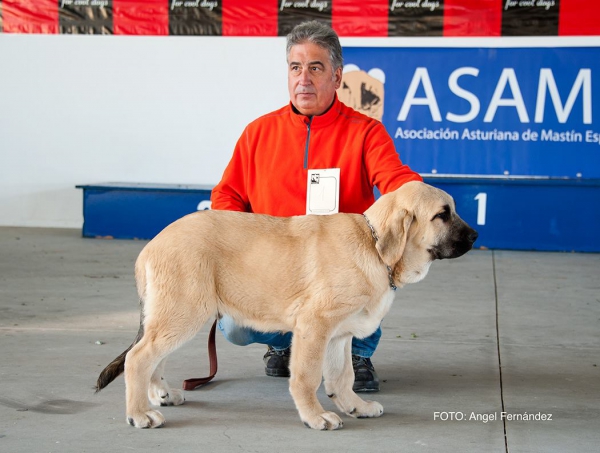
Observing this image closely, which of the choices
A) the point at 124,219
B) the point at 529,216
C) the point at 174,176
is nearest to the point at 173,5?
the point at 174,176

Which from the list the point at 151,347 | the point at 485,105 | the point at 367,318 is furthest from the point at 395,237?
the point at 485,105

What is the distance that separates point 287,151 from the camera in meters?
4.46

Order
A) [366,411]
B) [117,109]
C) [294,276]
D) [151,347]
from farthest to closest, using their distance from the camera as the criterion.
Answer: [117,109] → [366,411] → [294,276] → [151,347]

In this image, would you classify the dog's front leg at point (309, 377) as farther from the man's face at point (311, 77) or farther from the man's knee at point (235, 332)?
the man's face at point (311, 77)

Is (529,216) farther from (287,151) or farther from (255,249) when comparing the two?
(255,249)

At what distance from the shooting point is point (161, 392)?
392 cm

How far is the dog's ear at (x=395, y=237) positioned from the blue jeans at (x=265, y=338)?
0.96 metres

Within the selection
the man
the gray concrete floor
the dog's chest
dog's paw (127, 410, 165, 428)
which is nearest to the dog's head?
the dog's chest

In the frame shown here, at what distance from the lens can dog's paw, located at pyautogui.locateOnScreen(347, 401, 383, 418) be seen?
386 centimetres

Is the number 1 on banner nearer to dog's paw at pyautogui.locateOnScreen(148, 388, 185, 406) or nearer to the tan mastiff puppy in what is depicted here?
the tan mastiff puppy

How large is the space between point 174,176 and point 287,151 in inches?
264

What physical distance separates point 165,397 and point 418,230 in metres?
1.44

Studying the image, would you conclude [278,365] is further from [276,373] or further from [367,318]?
[367,318]

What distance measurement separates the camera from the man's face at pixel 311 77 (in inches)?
170
